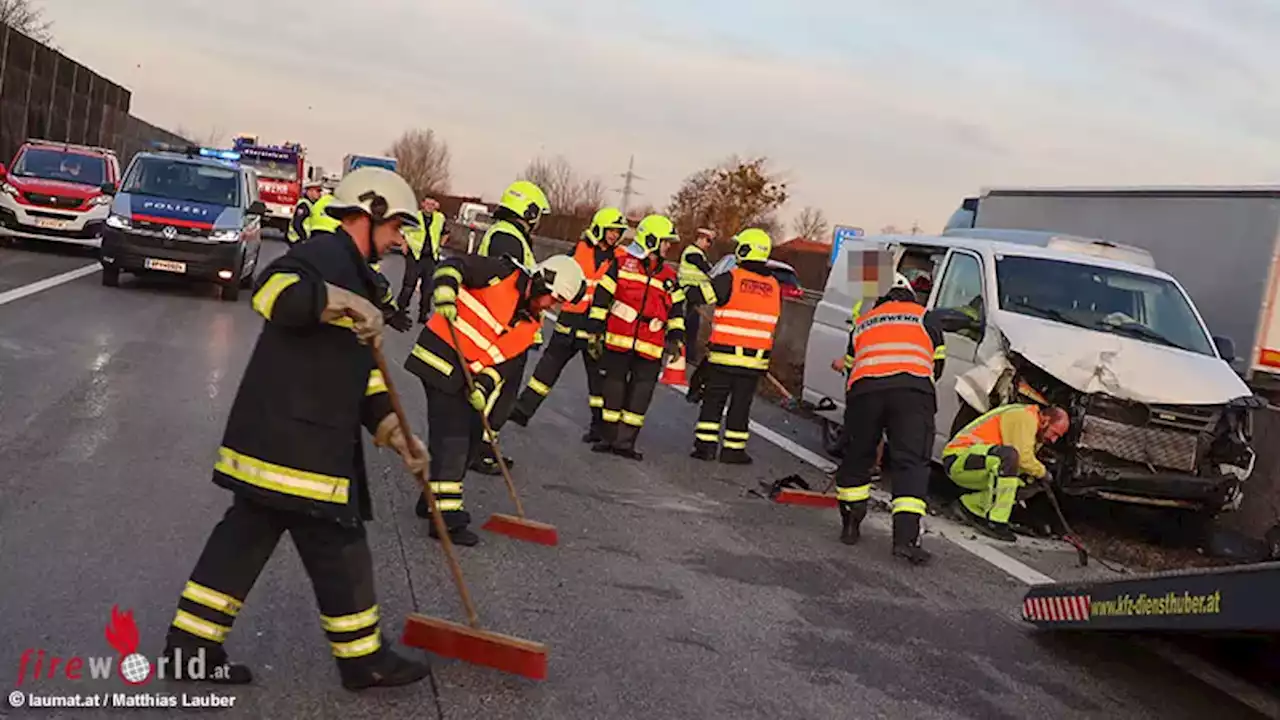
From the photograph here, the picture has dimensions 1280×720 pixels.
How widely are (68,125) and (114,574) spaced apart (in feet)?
103

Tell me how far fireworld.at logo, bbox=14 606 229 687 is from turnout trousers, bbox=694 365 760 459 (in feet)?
19.6

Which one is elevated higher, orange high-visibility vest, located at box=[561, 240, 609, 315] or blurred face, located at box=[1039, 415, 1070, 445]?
orange high-visibility vest, located at box=[561, 240, 609, 315]

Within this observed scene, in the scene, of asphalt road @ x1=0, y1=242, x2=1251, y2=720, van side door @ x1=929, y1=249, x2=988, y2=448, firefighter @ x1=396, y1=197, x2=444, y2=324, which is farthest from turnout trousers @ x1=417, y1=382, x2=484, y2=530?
firefighter @ x1=396, y1=197, x2=444, y2=324

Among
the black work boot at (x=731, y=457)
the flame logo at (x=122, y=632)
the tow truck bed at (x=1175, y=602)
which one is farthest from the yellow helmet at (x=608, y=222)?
the flame logo at (x=122, y=632)

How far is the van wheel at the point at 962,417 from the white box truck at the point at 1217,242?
423cm

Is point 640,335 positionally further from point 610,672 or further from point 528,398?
point 610,672

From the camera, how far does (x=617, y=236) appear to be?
1045cm

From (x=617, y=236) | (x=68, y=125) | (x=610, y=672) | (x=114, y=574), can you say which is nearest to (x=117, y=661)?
(x=114, y=574)

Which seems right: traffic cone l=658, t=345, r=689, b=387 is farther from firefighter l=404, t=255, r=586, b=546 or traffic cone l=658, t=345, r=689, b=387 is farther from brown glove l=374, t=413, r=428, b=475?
brown glove l=374, t=413, r=428, b=475

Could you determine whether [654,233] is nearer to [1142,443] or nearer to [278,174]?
[1142,443]

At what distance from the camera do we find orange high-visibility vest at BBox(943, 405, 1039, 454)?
7973 mm

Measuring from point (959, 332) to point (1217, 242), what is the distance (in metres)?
5.81

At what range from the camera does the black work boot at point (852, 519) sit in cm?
752

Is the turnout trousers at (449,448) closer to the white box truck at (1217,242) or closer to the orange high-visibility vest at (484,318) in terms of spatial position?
the orange high-visibility vest at (484,318)
